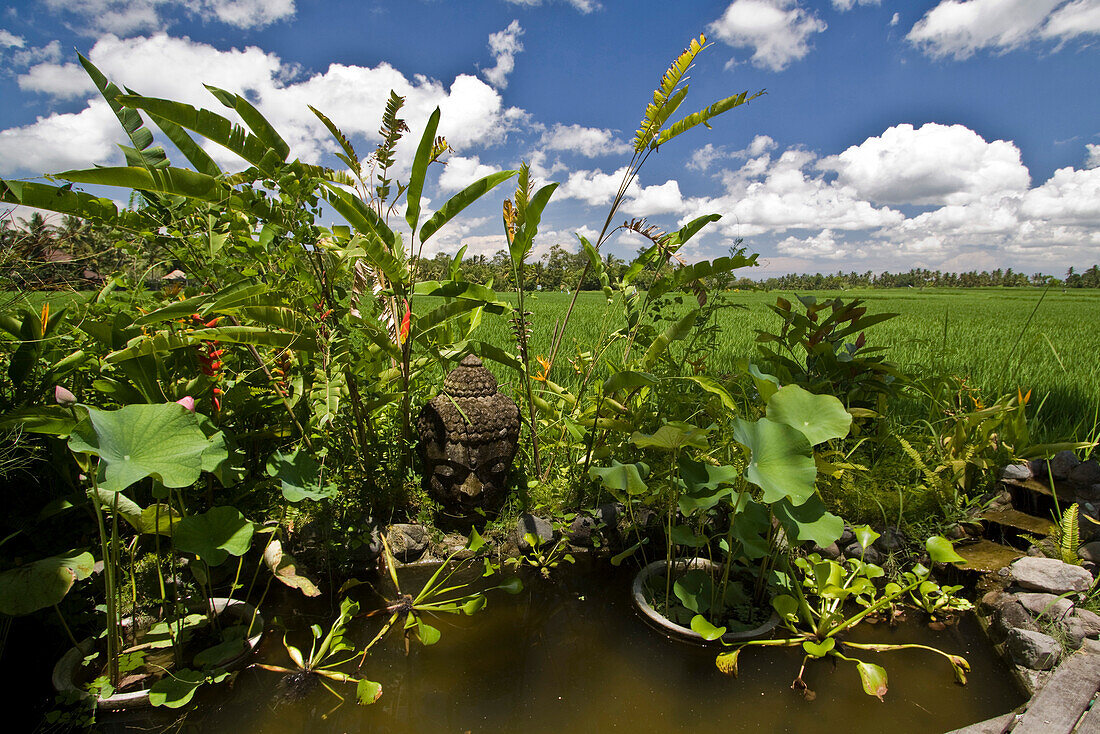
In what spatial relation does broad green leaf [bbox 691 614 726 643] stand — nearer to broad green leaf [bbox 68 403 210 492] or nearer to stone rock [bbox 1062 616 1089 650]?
stone rock [bbox 1062 616 1089 650]

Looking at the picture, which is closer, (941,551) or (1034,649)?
(1034,649)

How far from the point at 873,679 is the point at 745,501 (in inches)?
22.1

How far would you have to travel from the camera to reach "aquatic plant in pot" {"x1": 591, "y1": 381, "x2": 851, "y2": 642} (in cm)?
139

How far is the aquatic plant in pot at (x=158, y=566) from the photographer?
1183 millimetres

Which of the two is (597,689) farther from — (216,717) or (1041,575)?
(1041,575)

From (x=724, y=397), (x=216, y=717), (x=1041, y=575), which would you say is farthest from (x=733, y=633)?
(x=216, y=717)

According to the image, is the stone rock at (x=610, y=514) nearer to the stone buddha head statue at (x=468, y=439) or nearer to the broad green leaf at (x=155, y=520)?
the stone buddha head statue at (x=468, y=439)

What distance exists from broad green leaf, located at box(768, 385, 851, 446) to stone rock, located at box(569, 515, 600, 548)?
Answer: 1.04m

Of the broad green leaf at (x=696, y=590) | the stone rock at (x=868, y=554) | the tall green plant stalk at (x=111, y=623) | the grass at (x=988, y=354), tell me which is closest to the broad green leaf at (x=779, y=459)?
the broad green leaf at (x=696, y=590)

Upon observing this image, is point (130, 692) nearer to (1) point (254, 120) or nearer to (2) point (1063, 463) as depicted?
(1) point (254, 120)

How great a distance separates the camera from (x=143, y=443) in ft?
4.00

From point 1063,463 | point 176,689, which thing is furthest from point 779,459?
point 1063,463

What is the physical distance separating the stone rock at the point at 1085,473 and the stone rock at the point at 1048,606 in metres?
0.81

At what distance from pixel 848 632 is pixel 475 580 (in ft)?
4.38
